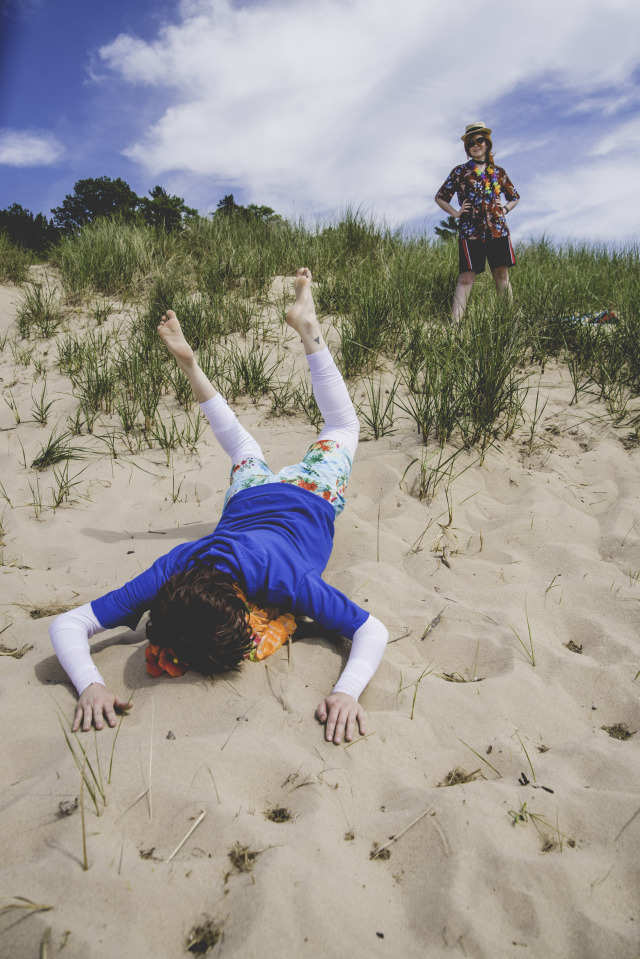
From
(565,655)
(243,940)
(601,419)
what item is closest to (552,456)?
(601,419)

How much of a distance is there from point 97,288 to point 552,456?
172 inches

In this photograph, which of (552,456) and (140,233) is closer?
(552,456)

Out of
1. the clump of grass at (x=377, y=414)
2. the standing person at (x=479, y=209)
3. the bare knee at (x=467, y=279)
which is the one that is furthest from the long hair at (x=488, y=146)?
the clump of grass at (x=377, y=414)

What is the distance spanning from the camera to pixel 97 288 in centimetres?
532

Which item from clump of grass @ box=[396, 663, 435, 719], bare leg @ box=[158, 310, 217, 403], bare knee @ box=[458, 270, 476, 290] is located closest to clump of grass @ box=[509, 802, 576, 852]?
clump of grass @ box=[396, 663, 435, 719]

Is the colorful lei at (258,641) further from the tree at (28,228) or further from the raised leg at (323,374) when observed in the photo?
the tree at (28,228)

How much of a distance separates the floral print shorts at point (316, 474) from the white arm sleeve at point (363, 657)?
0.72 meters

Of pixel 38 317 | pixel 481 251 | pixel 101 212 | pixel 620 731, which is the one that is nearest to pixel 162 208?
pixel 101 212

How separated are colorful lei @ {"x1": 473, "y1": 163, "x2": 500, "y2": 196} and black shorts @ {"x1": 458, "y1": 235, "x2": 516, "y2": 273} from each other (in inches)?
17.2

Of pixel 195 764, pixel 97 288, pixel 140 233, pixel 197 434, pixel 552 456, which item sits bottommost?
pixel 195 764

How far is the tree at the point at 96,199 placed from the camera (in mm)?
8352

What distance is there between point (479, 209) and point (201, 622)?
4.27m

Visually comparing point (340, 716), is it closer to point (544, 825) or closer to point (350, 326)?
point (544, 825)

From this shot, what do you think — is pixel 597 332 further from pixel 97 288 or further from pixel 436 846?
pixel 97 288
